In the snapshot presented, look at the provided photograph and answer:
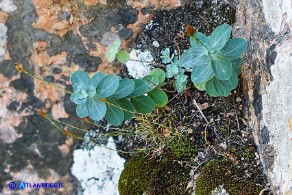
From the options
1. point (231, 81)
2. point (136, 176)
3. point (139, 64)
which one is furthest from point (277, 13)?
point (136, 176)

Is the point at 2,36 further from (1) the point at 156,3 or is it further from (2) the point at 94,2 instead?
(1) the point at 156,3

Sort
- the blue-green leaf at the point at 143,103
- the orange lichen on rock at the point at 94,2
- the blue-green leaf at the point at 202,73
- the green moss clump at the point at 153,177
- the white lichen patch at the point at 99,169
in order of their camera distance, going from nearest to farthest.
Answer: the blue-green leaf at the point at 202,73
the blue-green leaf at the point at 143,103
the green moss clump at the point at 153,177
the orange lichen on rock at the point at 94,2
the white lichen patch at the point at 99,169

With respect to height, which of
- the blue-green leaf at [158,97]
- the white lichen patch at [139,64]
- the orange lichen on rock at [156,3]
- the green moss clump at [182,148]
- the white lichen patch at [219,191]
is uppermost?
the orange lichen on rock at [156,3]

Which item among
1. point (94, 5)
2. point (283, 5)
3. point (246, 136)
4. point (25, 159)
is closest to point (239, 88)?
point (246, 136)

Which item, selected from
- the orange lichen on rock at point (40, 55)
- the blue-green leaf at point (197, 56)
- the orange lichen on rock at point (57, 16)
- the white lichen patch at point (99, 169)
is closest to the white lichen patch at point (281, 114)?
the blue-green leaf at point (197, 56)

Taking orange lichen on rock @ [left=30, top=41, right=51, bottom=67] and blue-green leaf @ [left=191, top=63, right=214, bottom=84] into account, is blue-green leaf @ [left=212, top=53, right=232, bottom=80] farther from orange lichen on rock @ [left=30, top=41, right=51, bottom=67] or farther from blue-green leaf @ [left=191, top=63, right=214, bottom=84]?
orange lichen on rock @ [left=30, top=41, right=51, bottom=67]

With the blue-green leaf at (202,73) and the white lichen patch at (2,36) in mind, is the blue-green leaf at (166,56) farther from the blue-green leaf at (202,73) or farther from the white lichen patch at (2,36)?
the white lichen patch at (2,36)

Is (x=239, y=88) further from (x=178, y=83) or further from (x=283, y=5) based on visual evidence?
(x=283, y=5)
